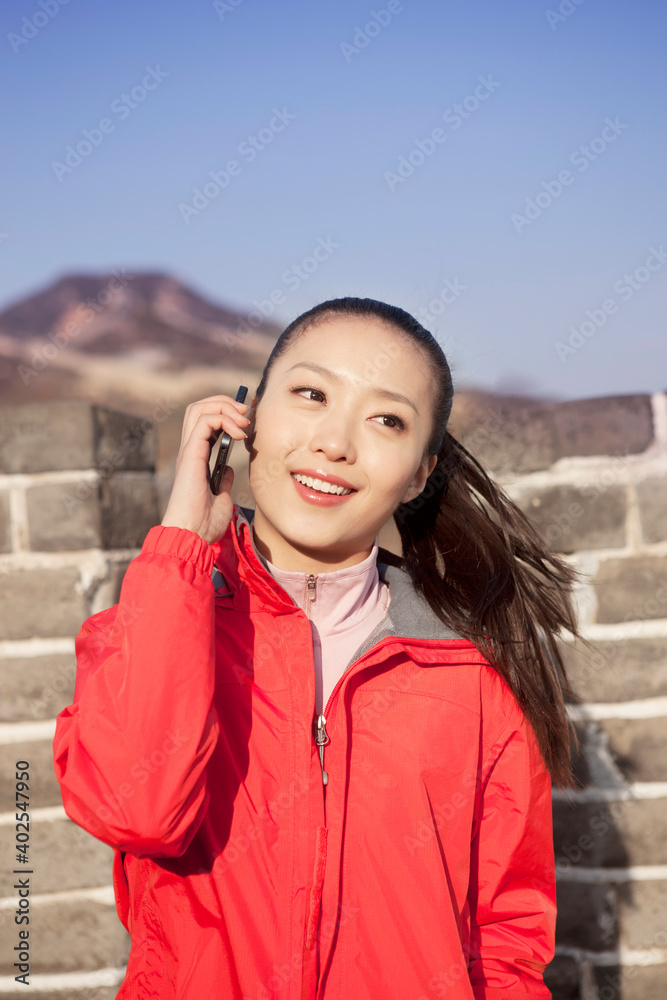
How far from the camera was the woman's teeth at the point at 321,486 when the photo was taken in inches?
60.8

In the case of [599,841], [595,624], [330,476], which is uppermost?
[330,476]

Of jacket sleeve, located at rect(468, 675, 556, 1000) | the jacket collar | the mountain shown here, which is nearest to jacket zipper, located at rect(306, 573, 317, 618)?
the jacket collar

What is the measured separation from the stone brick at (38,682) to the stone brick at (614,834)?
1.41m

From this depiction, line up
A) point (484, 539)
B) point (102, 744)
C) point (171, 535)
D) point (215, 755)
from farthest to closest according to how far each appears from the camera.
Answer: point (484, 539)
point (215, 755)
point (171, 535)
point (102, 744)

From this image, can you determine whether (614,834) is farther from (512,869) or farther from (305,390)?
(305,390)

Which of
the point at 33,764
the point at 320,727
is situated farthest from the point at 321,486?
the point at 33,764

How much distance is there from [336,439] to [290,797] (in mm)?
697

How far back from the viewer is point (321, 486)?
1.55 m

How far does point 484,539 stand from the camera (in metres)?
1.95

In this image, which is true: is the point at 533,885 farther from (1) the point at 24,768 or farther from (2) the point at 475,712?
(1) the point at 24,768

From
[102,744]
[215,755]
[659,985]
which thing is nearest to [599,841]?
[659,985]

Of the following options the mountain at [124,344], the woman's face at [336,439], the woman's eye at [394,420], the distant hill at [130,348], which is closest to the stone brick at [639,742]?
the woman's face at [336,439]

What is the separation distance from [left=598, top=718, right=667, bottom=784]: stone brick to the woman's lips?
1122mm

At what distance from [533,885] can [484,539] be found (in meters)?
0.81
